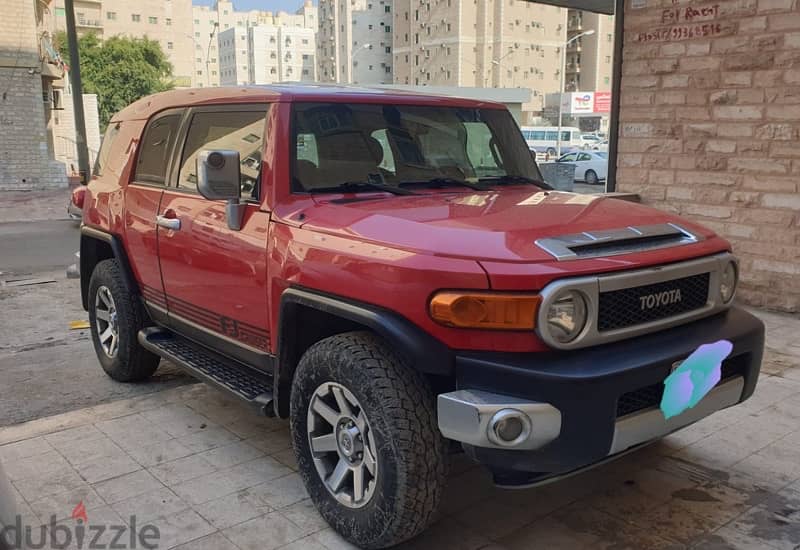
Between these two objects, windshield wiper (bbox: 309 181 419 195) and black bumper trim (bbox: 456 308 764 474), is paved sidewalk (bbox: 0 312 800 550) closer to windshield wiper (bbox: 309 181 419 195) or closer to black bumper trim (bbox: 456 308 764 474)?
black bumper trim (bbox: 456 308 764 474)

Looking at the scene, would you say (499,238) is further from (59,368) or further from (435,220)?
(59,368)

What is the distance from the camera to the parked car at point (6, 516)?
1803mm

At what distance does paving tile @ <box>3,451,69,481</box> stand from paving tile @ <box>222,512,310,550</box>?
1.24 m

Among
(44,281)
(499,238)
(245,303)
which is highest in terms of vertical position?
(499,238)

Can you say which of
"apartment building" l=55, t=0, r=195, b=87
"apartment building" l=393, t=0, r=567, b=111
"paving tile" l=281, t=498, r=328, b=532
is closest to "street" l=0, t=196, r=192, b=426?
"paving tile" l=281, t=498, r=328, b=532

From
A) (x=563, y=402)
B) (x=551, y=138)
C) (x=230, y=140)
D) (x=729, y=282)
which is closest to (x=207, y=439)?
(x=230, y=140)

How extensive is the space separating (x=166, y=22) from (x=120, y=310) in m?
96.7

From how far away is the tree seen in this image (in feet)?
166

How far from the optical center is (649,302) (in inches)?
113

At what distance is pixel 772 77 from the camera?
6930 millimetres

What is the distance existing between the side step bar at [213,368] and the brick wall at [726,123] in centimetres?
550

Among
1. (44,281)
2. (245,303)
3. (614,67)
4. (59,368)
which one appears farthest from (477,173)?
(44,281)

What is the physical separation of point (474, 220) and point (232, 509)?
179 centimetres

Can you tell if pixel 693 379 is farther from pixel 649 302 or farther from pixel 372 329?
pixel 372 329
